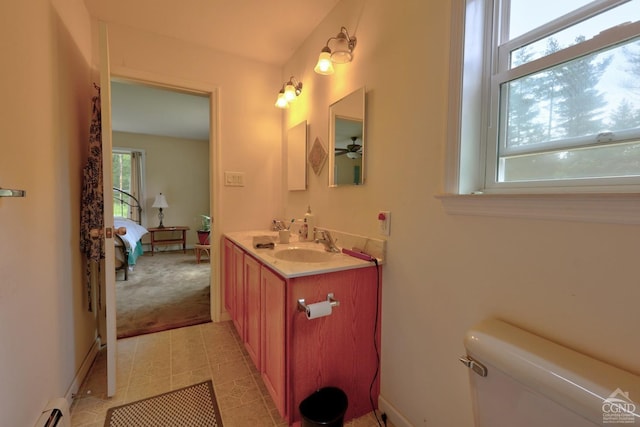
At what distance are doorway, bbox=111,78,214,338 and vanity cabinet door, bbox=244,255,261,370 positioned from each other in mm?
810

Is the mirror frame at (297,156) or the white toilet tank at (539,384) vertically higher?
the mirror frame at (297,156)

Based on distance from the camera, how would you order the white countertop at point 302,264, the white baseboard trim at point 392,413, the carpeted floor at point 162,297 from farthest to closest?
the carpeted floor at point 162,297, the white baseboard trim at point 392,413, the white countertop at point 302,264

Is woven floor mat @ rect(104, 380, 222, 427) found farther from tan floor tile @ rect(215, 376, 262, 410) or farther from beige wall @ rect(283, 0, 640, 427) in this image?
beige wall @ rect(283, 0, 640, 427)

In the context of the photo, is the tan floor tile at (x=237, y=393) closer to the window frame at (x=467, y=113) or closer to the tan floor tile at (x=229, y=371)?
the tan floor tile at (x=229, y=371)

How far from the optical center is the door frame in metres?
2.10

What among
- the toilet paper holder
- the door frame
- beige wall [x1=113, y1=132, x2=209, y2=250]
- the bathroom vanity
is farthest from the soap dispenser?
beige wall [x1=113, y1=132, x2=209, y2=250]

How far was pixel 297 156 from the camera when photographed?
2.32 meters

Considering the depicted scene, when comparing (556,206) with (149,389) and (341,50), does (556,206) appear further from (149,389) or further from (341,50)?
(149,389)

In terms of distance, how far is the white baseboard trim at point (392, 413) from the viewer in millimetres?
1299

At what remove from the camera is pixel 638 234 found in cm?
65

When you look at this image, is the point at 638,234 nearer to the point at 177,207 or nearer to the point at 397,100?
the point at 397,100

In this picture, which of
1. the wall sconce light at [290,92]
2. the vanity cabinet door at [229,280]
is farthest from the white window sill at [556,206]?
the vanity cabinet door at [229,280]

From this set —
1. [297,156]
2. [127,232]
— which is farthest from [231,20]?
[127,232]

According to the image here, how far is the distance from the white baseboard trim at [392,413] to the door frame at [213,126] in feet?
5.19
